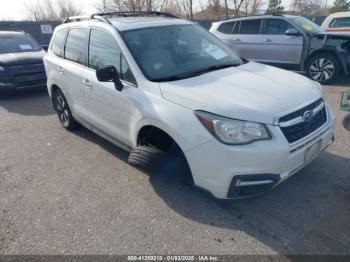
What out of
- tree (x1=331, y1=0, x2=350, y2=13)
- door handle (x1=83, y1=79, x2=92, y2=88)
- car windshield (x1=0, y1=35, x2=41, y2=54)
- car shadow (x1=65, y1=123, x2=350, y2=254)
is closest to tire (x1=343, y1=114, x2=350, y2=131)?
car shadow (x1=65, y1=123, x2=350, y2=254)

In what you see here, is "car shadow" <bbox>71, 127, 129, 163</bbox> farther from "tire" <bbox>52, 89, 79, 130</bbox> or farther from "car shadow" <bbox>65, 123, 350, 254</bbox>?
"car shadow" <bbox>65, 123, 350, 254</bbox>

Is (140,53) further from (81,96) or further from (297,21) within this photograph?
(297,21)

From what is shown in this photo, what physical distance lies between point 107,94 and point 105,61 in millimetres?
433

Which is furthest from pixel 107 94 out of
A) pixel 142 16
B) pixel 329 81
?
pixel 329 81

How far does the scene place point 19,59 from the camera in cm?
757

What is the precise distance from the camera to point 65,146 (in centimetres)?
452

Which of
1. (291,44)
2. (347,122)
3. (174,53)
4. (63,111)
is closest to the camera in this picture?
(174,53)

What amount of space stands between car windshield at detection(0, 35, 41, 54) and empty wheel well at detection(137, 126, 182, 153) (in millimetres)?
7030

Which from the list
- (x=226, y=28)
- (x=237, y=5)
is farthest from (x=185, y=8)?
(x=226, y=28)

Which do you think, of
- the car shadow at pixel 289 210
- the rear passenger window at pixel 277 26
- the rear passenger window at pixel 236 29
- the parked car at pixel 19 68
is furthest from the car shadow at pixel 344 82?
the parked car at pixel 19 68

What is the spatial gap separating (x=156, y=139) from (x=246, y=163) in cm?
114

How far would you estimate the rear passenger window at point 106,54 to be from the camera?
3.18m

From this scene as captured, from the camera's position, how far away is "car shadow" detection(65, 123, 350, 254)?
2.41 m

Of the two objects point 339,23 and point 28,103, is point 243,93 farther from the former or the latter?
point 339,23
